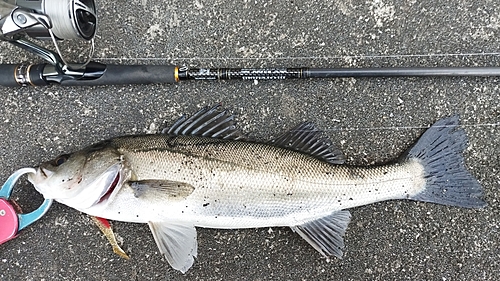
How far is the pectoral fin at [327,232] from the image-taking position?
1877 mm

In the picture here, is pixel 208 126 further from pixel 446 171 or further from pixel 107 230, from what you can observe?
pixel 446 171

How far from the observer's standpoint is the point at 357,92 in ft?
6.64

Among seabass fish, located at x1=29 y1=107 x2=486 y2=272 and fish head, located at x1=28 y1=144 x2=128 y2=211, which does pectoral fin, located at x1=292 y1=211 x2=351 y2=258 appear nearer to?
seabass fish, located at x1=29 y1=107 x2=486 y2=272

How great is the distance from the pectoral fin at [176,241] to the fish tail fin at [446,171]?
3.39 ft

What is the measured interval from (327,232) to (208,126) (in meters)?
0.74

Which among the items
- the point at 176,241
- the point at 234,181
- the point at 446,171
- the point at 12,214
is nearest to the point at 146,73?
the point at 234,181

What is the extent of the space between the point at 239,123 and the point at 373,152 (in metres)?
0.68

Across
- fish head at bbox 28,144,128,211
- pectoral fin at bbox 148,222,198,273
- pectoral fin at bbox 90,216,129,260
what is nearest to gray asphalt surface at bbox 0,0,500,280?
pectoral fin at bbox 90,216,129,260

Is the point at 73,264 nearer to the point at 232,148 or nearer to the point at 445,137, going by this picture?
the point at 232,148

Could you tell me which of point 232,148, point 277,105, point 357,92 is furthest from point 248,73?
point 357,92

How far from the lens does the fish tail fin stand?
6.07 feet

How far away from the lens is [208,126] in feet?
6.20

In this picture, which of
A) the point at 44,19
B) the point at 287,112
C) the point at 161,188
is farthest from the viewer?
the point at 287,112

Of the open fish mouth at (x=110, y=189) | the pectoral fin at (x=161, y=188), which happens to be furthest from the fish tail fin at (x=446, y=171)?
the open fish mouth at (x=110, y=189)
